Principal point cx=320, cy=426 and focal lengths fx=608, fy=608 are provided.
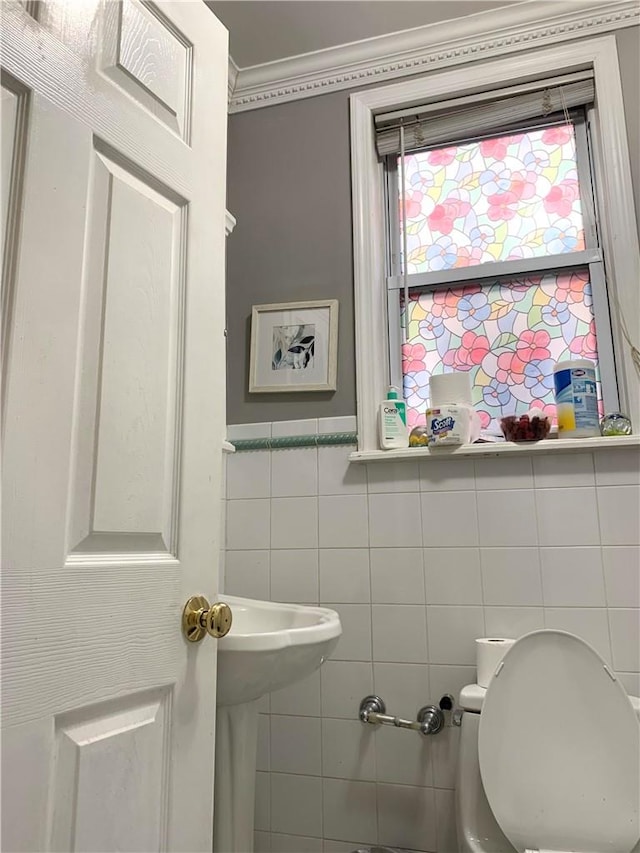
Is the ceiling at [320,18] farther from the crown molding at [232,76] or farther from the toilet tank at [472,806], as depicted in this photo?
the toilet tank at [472,806]

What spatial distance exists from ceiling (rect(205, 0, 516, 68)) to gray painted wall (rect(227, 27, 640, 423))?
7.0 inches

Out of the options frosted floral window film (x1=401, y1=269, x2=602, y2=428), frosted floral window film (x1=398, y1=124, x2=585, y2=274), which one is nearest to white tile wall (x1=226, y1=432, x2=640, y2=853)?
frosted floral window film (x1=401, y1=269, x2=602, y2=428)

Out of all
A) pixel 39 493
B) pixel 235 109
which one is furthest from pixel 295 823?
pixel 235 109

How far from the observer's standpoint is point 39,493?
69 cm

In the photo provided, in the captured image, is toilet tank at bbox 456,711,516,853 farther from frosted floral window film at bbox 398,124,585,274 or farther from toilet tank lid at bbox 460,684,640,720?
frosted floral window film at bbox 398,124,585,274

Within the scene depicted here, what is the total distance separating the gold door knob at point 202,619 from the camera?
0.88m

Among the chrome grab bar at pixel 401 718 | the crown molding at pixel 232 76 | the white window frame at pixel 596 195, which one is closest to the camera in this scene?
the chrome grab bar at pixel 401 718

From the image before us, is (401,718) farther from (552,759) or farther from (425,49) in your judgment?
(425,49)

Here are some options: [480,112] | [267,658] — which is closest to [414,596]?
[267,658]

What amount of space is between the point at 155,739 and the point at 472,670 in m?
0.99

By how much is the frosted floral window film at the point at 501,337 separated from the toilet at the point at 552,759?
72cm

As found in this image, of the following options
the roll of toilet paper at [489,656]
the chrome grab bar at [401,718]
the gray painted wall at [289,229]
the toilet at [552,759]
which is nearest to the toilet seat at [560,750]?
the toilet at [552,759]

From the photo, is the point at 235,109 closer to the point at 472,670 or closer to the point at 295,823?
the point at 472,670

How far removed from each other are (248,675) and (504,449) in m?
0.91
